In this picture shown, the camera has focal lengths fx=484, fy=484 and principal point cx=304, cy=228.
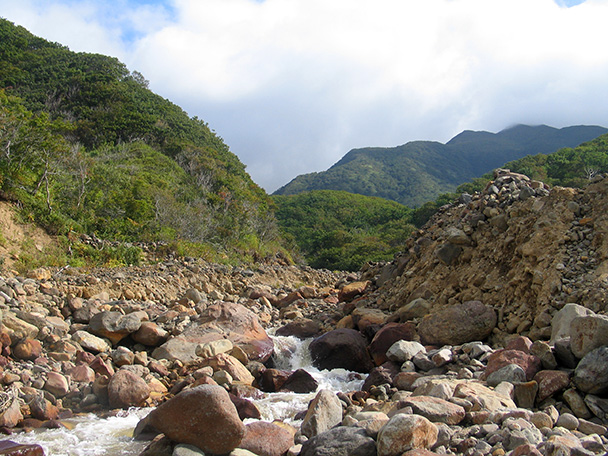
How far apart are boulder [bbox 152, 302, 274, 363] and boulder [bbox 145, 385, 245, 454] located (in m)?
3.09

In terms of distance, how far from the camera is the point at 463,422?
483cm

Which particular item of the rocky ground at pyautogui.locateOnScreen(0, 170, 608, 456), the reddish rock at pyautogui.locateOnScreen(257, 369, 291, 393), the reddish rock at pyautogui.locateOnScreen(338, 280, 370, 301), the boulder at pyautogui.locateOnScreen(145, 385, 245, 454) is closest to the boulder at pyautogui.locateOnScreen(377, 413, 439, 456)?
the rocky ground at pyautogui.locateOnScreen(0, 170, 608, 456)

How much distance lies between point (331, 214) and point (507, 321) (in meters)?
40.9

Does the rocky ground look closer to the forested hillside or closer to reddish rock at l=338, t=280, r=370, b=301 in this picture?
reddish rock at l=338, t=280, r=370, b=301

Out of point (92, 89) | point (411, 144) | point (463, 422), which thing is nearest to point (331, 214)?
point (92, 89)

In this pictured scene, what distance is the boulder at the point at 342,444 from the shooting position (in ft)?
14.0

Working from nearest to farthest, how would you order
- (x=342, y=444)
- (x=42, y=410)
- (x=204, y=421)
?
(x=342, y=444) < (x=204, y=421) < (x=42, y=410)

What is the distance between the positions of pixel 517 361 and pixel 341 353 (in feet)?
11.9

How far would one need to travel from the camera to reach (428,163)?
91250mm

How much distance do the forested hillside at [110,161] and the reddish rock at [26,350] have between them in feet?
26.2

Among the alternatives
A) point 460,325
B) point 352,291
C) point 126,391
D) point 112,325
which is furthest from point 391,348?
point 352,291

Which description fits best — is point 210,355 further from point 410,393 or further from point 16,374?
point 410,393

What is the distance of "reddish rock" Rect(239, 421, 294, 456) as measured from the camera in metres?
4.84

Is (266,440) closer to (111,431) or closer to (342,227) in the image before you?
(111,431)
